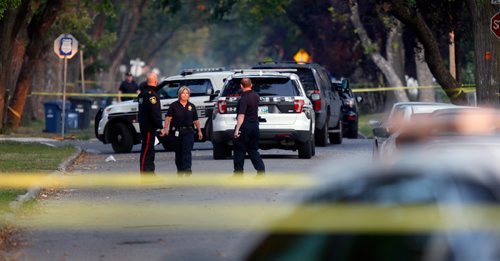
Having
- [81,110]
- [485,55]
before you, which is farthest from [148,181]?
[81,110]

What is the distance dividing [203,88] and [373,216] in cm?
2754

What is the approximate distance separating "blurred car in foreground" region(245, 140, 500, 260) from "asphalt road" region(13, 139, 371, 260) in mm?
1211

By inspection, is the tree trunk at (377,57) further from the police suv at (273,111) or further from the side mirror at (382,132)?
the side mirror at (382,132)

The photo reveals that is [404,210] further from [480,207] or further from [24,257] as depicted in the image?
[24,257]

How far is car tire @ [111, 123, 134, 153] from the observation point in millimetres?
32312

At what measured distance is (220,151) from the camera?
2791 centimetres

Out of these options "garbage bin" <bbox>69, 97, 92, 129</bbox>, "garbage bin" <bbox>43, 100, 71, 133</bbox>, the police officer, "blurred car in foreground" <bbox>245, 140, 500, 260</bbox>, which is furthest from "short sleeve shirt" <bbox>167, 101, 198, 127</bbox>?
"garbage bin" <bbox>69, 97, 92, 129</bbox>

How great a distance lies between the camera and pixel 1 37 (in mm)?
34906

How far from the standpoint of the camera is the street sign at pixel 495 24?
28.8 metres

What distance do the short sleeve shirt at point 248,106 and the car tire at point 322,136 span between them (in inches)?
445

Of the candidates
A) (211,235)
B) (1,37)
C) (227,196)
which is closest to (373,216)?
(211,235)

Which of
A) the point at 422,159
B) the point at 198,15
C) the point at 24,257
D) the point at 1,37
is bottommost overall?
the point at 24,257

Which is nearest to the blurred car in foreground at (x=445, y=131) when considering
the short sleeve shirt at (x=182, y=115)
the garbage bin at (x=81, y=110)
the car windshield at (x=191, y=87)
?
the short sleeve shirt at (x=182, y=115)

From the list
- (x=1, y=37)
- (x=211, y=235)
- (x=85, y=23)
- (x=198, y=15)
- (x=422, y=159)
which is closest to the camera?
(x=422, y=159)
